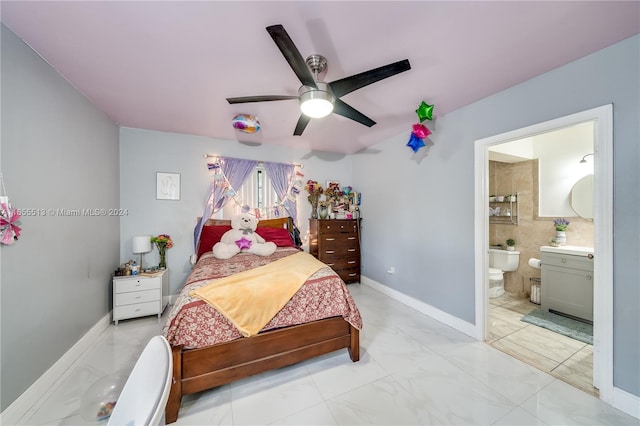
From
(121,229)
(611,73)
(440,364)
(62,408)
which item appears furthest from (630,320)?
(121,229)

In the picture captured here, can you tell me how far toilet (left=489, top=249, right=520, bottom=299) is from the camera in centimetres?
358

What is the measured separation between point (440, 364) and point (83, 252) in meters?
3.53

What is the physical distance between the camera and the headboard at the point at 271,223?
3516 mm

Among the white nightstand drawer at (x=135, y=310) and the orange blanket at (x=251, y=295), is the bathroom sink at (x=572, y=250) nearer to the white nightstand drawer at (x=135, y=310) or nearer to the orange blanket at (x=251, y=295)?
the orange blanket at (x=251, y=295)

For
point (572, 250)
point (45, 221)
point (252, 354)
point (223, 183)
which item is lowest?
point (252, 354)

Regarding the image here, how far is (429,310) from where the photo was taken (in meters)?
2.98

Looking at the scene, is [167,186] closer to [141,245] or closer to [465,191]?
[141,245]

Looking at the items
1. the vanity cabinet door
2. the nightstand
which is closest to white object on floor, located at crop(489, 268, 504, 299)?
the vanity cabinet door

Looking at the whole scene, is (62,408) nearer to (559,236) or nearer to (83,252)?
(83,252)

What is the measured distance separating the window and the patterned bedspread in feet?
3.95

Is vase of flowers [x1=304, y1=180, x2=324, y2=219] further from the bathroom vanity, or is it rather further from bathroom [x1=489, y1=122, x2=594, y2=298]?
the bathroom vanity

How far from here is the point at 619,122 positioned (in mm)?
1617

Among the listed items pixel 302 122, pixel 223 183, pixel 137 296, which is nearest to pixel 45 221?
pixel 137 296

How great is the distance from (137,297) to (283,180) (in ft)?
8.28
